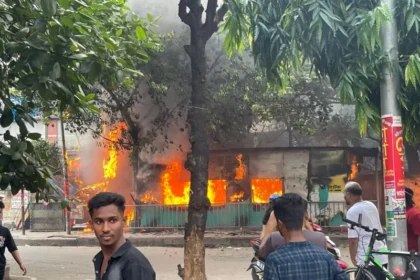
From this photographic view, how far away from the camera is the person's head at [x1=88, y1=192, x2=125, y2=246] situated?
2.72m

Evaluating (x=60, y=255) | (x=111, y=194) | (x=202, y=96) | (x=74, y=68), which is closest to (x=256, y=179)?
(x=60, y=255)

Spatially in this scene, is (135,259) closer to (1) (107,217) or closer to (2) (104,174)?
(1) (107,217)

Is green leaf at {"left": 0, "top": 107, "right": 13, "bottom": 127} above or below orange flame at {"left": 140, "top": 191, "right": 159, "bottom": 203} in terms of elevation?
above

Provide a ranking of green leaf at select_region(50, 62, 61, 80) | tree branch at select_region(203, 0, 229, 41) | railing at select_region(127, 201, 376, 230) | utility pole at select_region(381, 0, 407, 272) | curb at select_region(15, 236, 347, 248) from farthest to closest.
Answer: railing at select_region(127, 201, 376, 230) < curb at select_region(15, 236, 347, 248) < tree branch at select_region(203, 0, 229, 41) < utility pole at select_region(381, 0, 407, 272) < green leaf at select_region(50, 62, 61, 80)

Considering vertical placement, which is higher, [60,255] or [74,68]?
[74,68]

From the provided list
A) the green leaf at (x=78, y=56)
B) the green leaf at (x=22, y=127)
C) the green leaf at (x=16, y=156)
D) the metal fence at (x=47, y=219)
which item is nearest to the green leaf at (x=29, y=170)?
the green leaf at (x=16, y=156)

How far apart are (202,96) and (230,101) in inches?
320

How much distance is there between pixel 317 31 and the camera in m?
5.29

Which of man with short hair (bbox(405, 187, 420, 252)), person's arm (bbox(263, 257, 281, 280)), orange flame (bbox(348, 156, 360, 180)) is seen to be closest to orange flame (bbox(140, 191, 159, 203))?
orange flame (bbox(348, 156, 360, 180))

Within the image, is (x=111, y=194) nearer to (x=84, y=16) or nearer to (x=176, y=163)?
(x=84, y=16)

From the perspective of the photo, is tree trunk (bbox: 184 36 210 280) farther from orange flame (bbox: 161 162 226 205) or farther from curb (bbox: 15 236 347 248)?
orange flame (bbox: 161 162 226 205)

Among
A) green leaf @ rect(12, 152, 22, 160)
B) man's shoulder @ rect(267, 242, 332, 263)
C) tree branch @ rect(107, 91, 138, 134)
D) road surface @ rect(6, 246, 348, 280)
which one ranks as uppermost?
tree branch @ rect(107, 91, 138, 134)

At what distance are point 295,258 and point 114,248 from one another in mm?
965

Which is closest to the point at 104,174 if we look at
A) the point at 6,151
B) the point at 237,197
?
the point at 237,197
